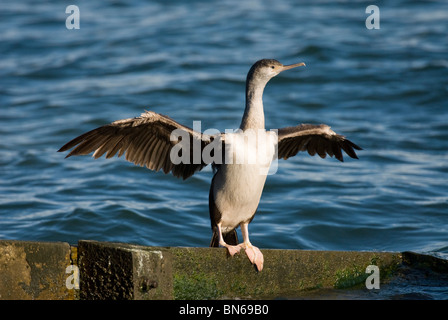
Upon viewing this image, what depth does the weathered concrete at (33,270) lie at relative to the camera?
165 inches

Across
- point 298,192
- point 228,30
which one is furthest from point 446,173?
point 228,30

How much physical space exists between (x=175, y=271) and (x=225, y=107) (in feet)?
26.4

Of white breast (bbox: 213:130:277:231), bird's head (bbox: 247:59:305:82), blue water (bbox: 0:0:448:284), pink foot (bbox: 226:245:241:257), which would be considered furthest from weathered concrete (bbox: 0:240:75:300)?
blue water (bbox: 0:0:448:284)

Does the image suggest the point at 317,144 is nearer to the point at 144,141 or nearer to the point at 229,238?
the point at 229,238

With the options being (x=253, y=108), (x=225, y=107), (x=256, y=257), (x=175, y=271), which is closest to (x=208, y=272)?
(x=175, y=271)

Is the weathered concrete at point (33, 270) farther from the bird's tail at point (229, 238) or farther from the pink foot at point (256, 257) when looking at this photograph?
the bird's tail at point (229, 238)

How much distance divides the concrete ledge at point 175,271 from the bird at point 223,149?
7.1 inches

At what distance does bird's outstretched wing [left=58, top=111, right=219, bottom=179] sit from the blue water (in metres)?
1.86

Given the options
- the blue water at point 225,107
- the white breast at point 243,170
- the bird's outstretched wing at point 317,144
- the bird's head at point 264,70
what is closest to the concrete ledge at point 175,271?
the white breast at point 243,170

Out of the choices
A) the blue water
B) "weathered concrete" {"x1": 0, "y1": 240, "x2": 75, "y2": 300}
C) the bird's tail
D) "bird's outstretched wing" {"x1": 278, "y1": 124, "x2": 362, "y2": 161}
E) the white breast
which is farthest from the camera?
the blue water

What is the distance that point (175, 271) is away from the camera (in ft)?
15.5

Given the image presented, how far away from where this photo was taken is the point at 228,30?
643 inches

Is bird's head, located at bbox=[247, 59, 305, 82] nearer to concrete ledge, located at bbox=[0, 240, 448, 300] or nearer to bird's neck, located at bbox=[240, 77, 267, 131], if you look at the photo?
bird's neck, located at bbox=[240, 77, 267, 131]

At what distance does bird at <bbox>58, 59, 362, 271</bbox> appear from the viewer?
205 inches
